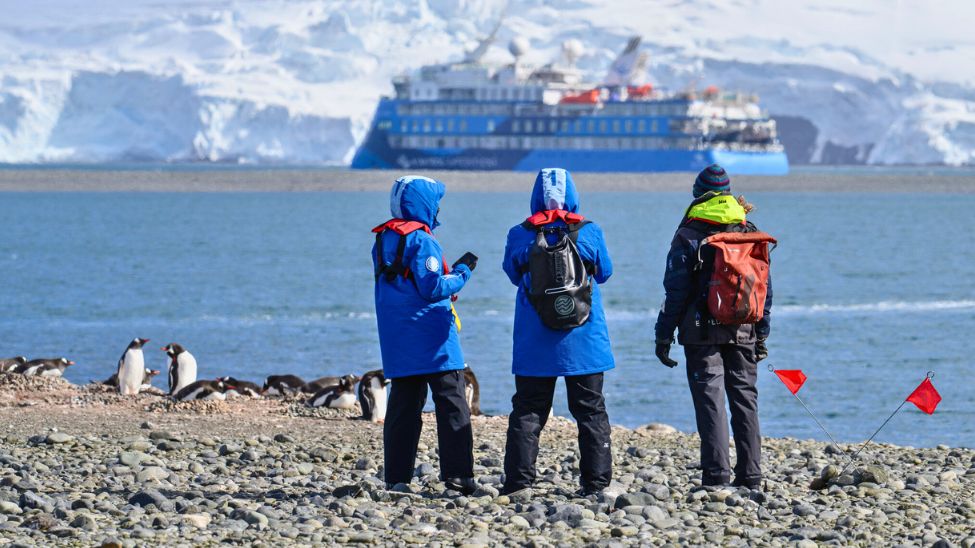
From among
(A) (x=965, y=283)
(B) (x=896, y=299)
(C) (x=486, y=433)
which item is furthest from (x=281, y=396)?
(A) (x=965, y=283)

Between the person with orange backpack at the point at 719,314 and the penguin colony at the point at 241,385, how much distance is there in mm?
3367

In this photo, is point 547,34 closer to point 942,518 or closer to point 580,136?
point 580,136

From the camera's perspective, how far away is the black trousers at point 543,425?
22.4 feet

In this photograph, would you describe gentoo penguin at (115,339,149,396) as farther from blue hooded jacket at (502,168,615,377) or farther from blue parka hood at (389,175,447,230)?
blue hooded jacket at (502,168,615,377)

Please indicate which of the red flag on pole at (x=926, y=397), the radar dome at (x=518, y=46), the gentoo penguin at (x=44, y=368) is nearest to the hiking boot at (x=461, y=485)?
the red flag on pole at (x=926, y=397)

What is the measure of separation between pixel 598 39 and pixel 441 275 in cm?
17759

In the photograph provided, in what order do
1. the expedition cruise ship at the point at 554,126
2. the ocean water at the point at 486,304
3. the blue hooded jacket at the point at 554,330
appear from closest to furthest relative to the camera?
the blue hooded jacket at the point at 554,330, the ocean water at the point at 486,304, the expedition cruise ship at the point at 554,126

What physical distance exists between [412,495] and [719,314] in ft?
5.35

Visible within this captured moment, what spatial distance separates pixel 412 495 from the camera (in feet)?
22.8

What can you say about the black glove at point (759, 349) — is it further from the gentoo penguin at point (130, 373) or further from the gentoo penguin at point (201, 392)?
the gentoo penguin at point (130, 373)

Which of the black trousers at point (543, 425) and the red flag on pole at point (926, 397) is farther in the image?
the red flag on pole at point (926, 397)

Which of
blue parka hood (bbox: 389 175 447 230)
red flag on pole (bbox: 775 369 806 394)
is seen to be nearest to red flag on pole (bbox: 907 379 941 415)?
red flag on pole (bbox: 775 369 806 394)

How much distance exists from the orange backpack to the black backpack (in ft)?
1.96

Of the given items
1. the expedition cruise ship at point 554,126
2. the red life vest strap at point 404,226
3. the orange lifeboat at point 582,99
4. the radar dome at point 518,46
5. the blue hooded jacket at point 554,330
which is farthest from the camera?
the radar dome at point 518,46
